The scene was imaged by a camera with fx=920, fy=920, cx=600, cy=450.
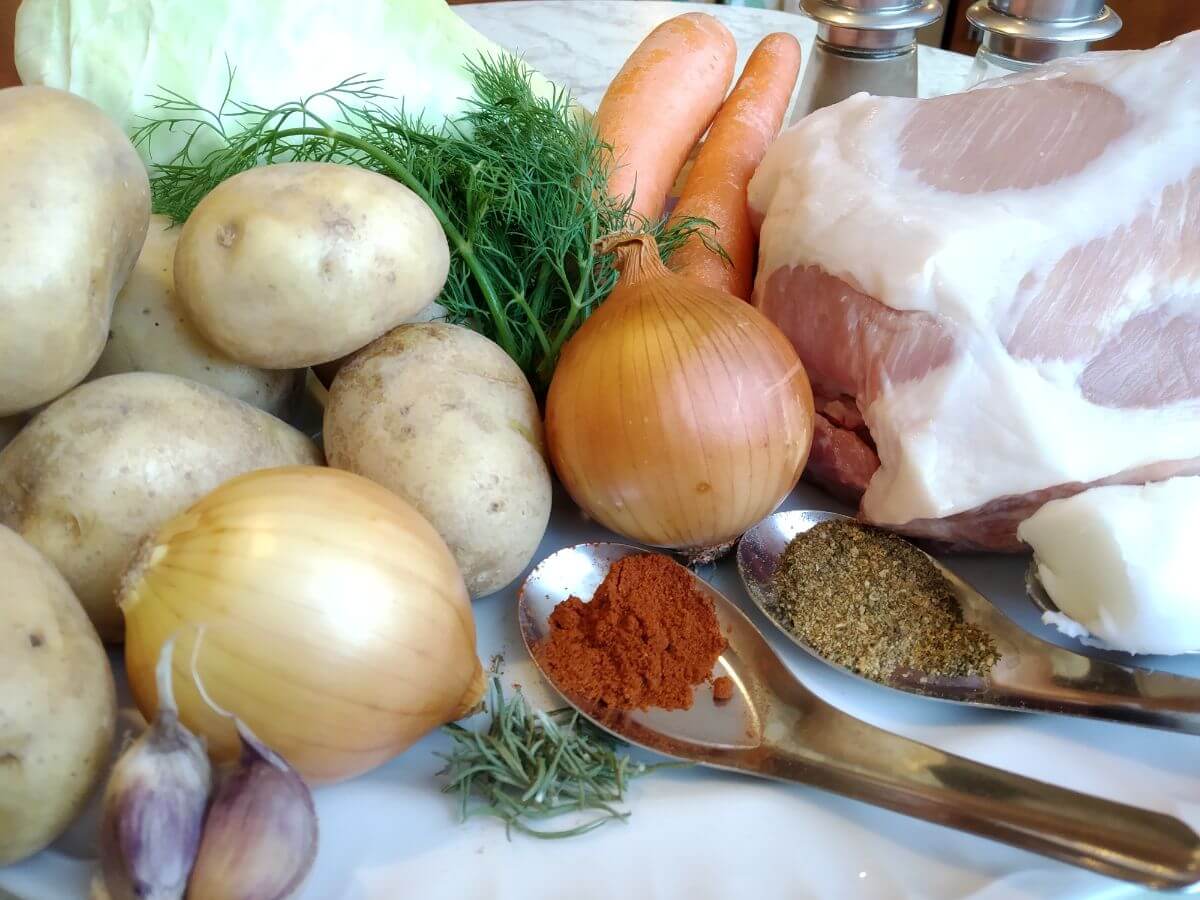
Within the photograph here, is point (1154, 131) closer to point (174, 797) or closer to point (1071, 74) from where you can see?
point (1071, 74)

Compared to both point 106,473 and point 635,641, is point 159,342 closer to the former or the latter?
point 106,473

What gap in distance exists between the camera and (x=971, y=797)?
0.59 meters

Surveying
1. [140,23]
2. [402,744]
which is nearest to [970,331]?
[402,744]

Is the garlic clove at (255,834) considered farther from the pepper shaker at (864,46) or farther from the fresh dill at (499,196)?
the pepper shaker at (864,46)

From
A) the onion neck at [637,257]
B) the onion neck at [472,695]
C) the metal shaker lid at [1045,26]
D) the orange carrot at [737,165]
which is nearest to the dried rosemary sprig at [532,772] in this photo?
the onion neck at [472,695]

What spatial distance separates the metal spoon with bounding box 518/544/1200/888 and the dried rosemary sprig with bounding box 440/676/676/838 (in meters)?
0.03

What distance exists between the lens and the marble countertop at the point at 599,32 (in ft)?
5.62

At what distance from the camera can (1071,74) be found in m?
0.96

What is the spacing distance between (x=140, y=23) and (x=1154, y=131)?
3.55 ft

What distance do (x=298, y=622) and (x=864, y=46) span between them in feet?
3.74

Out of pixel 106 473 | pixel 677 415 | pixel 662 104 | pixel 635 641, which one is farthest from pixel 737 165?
pixel 106 473

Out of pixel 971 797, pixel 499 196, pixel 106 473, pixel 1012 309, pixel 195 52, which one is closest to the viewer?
pixel 971 797

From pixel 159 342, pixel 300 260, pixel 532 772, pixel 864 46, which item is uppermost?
pixel 864 46

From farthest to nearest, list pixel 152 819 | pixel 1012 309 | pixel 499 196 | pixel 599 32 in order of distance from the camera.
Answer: pixel 599 32 → pixel 499 196 → pixel 1012 309 → pixel 152 819
